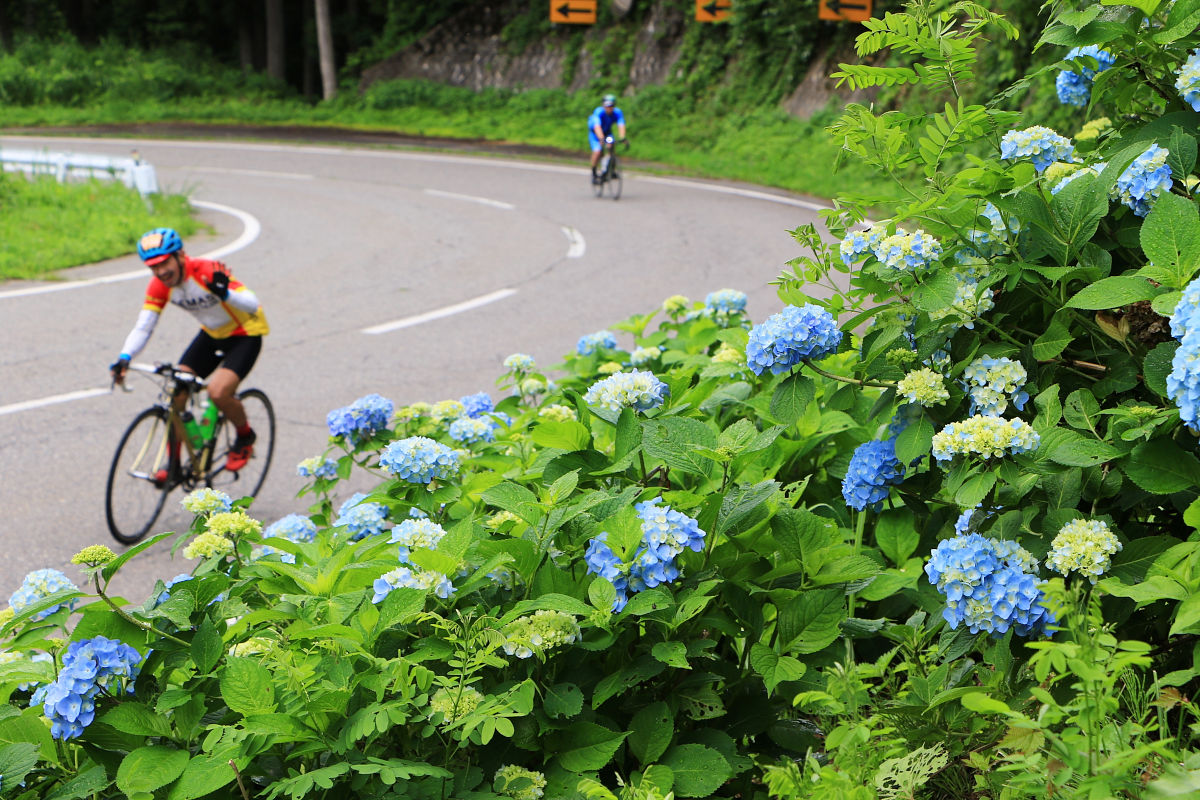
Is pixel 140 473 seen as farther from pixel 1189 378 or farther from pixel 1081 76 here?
pixel 1189 378

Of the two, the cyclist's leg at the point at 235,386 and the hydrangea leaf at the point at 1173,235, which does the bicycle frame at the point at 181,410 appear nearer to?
the cyclist's leg at the point at 235,386

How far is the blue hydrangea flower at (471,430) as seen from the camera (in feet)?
9.98

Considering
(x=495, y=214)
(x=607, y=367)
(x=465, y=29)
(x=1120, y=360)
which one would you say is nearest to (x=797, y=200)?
(x=495, y=214)

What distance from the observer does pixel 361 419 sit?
3.27m

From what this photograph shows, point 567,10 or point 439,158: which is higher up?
point 567,10

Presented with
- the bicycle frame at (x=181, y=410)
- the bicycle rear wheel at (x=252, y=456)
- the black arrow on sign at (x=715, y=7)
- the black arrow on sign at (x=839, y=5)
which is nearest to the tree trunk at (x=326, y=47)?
the black arrow on sign at (x=715, y=7)

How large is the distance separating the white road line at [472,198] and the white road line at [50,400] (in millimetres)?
9571

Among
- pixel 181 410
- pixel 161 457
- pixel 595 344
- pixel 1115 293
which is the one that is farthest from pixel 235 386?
pixel 1115 293

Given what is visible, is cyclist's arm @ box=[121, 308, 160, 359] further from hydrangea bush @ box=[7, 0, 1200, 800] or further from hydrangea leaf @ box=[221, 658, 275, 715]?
hydrangea leaf @ box=[221, 658, 275, 715]

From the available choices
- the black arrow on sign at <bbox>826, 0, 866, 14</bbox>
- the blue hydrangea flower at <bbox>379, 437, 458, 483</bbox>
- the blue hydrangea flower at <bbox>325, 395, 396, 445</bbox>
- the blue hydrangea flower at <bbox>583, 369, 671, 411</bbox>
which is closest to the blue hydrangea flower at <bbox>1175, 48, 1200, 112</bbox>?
the blue hydrangea flower at <bbox>583, 369, 671, 411</bbox>

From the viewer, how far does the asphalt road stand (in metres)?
6.56

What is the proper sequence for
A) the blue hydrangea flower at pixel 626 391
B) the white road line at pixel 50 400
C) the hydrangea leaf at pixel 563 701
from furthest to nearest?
the white road line at pixel 50 400 → the blue hydrangea flower at pixel 626 391 → the hydrangea leaf at pixel 563 701

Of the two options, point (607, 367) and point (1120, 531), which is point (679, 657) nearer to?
point (1120, 531)

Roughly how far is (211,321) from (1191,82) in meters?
5.40
